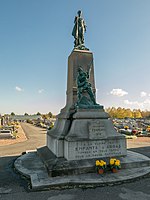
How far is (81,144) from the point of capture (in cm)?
650

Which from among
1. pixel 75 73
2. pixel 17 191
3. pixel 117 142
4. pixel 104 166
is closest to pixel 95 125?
pixel 117 142

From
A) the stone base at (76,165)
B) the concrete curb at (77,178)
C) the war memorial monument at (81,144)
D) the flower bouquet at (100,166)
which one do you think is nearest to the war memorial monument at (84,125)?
the war memorial monument at (81,144)

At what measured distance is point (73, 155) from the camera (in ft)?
20.7

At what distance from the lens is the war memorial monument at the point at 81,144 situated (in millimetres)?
5574

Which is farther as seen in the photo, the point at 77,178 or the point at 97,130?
the point at 97,130

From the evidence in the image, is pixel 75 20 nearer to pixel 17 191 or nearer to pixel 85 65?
pixel 85 65

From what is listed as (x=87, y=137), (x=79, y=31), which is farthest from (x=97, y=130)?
(x=79, y=31)

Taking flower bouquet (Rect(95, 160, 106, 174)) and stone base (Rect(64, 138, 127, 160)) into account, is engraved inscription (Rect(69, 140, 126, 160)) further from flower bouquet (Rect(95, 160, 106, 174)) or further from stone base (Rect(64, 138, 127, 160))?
flower bouquet (Rect(95, 160, 106, 174))

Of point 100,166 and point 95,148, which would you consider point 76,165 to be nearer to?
point 100,166

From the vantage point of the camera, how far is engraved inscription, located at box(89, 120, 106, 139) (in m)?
6.74

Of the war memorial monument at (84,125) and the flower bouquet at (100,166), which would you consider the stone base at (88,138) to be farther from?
the flower bouquet at (100,166)

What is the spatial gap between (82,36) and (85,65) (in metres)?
1.90

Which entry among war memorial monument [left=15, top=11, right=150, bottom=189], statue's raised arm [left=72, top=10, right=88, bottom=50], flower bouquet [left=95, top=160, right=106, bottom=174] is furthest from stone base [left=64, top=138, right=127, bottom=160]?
statue's raised arm [left=72, top=10, right=88, bottom=50]

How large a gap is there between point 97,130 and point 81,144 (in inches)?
36.7
